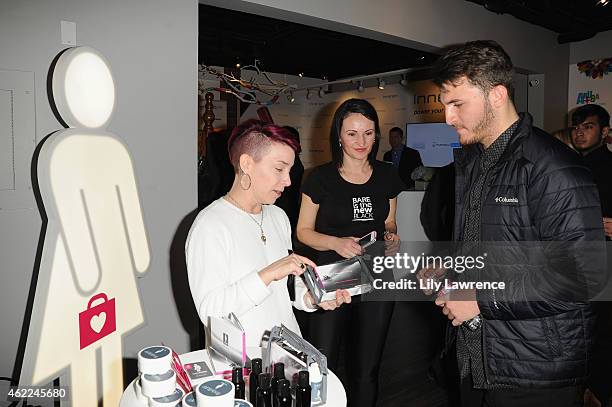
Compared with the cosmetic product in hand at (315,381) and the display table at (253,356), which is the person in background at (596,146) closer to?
the display table at (253,356)

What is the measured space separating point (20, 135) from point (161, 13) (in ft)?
3.45

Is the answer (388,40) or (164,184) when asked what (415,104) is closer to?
(388,40)

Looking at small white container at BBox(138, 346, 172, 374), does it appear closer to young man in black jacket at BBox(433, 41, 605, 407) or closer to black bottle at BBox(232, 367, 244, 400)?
black bottle at BBox(232, 367, 244, 400)

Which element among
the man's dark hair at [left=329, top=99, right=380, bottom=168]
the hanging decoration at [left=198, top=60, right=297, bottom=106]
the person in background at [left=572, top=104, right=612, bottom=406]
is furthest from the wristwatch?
the hanging decoration at [left=198, top=60, right=297, bottom=106]

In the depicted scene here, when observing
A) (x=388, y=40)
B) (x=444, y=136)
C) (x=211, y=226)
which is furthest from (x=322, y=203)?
(x=444, y=136)

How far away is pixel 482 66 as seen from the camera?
1.53 m

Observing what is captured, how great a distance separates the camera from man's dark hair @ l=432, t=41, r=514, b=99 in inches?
60.4

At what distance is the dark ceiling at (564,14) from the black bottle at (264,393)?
15.0 ft

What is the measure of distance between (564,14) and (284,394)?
5786 mm

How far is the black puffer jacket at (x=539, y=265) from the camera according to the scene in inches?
53.2

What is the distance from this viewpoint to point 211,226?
1479 mm

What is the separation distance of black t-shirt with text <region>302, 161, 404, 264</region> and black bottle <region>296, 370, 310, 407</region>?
113 centimetres

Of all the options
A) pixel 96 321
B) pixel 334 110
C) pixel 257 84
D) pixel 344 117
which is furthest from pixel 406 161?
pixel 96 321

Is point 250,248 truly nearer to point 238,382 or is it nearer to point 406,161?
point 238,382
